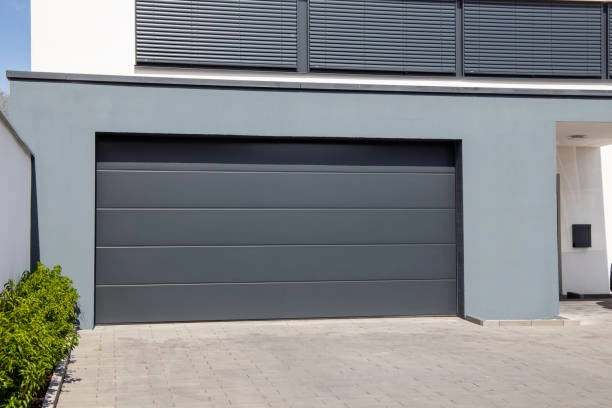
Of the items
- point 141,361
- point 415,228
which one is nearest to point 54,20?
point 141,361

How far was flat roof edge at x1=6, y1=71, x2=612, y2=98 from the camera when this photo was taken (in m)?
10.6

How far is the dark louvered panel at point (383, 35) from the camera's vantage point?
11742mm

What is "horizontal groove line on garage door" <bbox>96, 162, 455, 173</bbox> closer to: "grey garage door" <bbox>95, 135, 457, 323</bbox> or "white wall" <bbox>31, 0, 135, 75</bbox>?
"grey garage door" <bbox>95, 135, 457, 323</bbox>

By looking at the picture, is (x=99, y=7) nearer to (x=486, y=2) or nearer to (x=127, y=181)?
(x=127, y=181)

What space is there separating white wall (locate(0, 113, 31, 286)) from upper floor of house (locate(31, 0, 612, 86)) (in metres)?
2.23

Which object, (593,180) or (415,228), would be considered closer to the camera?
(415,228)

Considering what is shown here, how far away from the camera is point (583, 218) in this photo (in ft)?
49.1

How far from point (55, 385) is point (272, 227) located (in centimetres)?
508

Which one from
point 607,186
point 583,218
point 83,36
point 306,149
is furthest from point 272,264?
point 607,186

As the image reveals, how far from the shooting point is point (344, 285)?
11742 mm

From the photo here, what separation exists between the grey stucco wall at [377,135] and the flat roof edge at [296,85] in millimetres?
83

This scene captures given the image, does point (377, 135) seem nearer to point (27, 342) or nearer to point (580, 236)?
point (580, 236)

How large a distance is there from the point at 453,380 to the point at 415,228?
4645 mm

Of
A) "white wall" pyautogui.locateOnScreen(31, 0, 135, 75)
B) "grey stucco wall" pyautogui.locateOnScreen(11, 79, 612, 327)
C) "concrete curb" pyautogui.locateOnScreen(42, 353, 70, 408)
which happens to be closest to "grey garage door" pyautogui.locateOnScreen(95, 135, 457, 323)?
"grey stucco wall" pyautogui.locateOnScreen(11, 79, 612, 327)
